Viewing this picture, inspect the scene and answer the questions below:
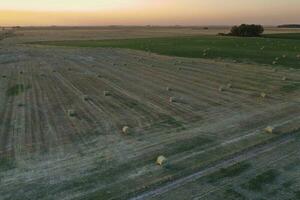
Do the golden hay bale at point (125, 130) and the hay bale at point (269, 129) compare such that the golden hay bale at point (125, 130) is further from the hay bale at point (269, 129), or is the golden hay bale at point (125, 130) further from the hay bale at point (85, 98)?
the hay bale at point (85, 98)

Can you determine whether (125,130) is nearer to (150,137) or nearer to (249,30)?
(150,137)

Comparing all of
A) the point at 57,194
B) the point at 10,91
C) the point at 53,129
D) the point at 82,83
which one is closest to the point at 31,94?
the point at 10,91

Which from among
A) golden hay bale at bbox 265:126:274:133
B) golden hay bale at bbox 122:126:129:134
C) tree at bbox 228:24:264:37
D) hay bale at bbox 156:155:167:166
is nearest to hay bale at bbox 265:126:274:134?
golden hay bale at bbox 265:126:274:133

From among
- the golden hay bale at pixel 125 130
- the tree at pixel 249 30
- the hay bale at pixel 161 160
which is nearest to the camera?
the hay bale at pixel 161 160

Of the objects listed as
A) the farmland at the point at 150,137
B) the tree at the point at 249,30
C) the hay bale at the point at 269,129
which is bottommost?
the farmland at the point at 150,137

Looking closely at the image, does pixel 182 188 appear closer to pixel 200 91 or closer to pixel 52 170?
pixel 52 170

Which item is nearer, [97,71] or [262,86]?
[262,86]

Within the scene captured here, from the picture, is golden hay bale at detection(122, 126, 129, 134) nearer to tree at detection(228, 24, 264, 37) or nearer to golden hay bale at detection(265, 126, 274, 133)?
golden hay bale at detection(265, 126, 274, 133)

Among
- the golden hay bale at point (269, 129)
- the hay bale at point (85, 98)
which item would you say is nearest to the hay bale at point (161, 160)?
the golden hay bale at point (269, 129)

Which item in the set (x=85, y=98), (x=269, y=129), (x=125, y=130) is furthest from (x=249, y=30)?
(x=125, y=130)
